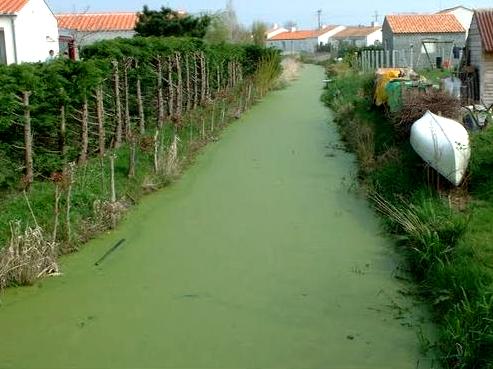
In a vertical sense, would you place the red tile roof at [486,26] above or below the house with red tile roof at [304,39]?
below

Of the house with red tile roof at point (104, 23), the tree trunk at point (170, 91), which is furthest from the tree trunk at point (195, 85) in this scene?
the house with red tile roof at point (104, 23)

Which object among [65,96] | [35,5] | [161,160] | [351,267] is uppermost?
[35,5]

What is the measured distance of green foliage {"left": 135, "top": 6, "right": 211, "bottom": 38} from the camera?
24141mm

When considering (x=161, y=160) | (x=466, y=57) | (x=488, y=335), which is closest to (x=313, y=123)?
(x=466, y=57)

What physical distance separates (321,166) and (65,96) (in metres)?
4.42

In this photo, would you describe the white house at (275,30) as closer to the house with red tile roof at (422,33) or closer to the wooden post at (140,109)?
the house with red tile roof at (422,33)

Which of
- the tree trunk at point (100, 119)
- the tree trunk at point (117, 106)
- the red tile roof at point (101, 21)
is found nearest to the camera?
the tree trunk at point (100, 119)

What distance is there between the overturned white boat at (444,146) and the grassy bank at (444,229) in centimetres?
21

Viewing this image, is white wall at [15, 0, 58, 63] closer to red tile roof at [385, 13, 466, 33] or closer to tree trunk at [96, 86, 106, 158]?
tree trunk at [96, 86, 106, 158]

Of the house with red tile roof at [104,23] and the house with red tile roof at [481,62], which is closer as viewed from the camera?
the house with red tile roof at [481,62]

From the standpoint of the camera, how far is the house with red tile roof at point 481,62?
14.2 m

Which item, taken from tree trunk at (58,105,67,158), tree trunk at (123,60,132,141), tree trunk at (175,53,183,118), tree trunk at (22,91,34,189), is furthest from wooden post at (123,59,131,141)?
tree trunk at (22,91,34,189)

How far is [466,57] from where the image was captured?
15.7 m

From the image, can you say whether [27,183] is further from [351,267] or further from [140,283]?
[351,267]
